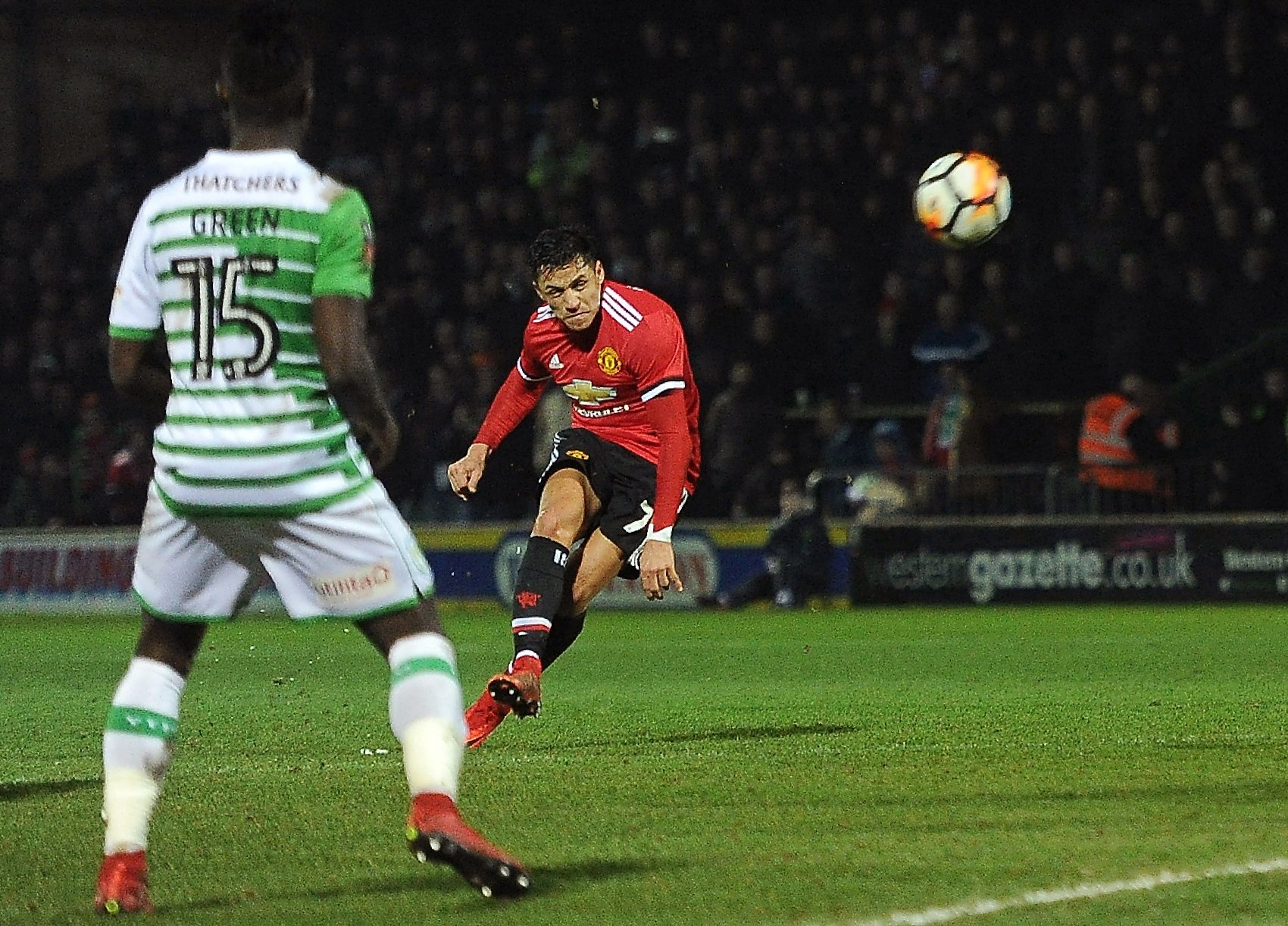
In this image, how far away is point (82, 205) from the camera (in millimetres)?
23656

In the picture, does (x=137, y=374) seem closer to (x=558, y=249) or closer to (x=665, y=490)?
(x=665, y=490)

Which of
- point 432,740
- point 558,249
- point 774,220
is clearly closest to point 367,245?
point 432,740

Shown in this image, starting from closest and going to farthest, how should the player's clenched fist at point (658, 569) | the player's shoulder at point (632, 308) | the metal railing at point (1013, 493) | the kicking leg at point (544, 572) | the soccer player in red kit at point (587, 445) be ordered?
1. the player's clenched fist at point (658, 569)
2. the kicking leg at point (544, 572)
3. the soccer player in red kit at point (587, 445)
4. the player's shoulder at point (632, 308)
5. the metal railing at point (1013, 493)

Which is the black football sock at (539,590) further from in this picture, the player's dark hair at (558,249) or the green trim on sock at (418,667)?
the green trim on sock at (418,667)

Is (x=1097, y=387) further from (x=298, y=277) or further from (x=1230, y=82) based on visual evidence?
(x=298, y=277)

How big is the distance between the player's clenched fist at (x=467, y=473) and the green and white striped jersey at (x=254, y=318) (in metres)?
3.26

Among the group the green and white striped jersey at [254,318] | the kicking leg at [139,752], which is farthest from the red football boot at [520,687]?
the green and white striped jersey at [254,318]

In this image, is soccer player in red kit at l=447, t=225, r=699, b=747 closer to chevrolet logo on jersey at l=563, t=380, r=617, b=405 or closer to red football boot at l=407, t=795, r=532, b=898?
chevrolet logo on jersey at l=563, t=380, r=617, b=405

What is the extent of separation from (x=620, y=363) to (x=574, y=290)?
0.33 meters

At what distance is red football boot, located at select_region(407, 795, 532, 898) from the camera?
173 inches

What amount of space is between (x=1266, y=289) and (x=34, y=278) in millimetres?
A: 12971

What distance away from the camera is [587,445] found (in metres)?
8.01

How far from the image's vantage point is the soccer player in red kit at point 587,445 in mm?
7570

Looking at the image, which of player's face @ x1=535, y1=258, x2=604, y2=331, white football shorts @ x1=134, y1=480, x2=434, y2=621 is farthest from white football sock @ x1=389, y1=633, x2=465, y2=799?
player's face @ x1=535, y1=258, x2=604, y2=331
